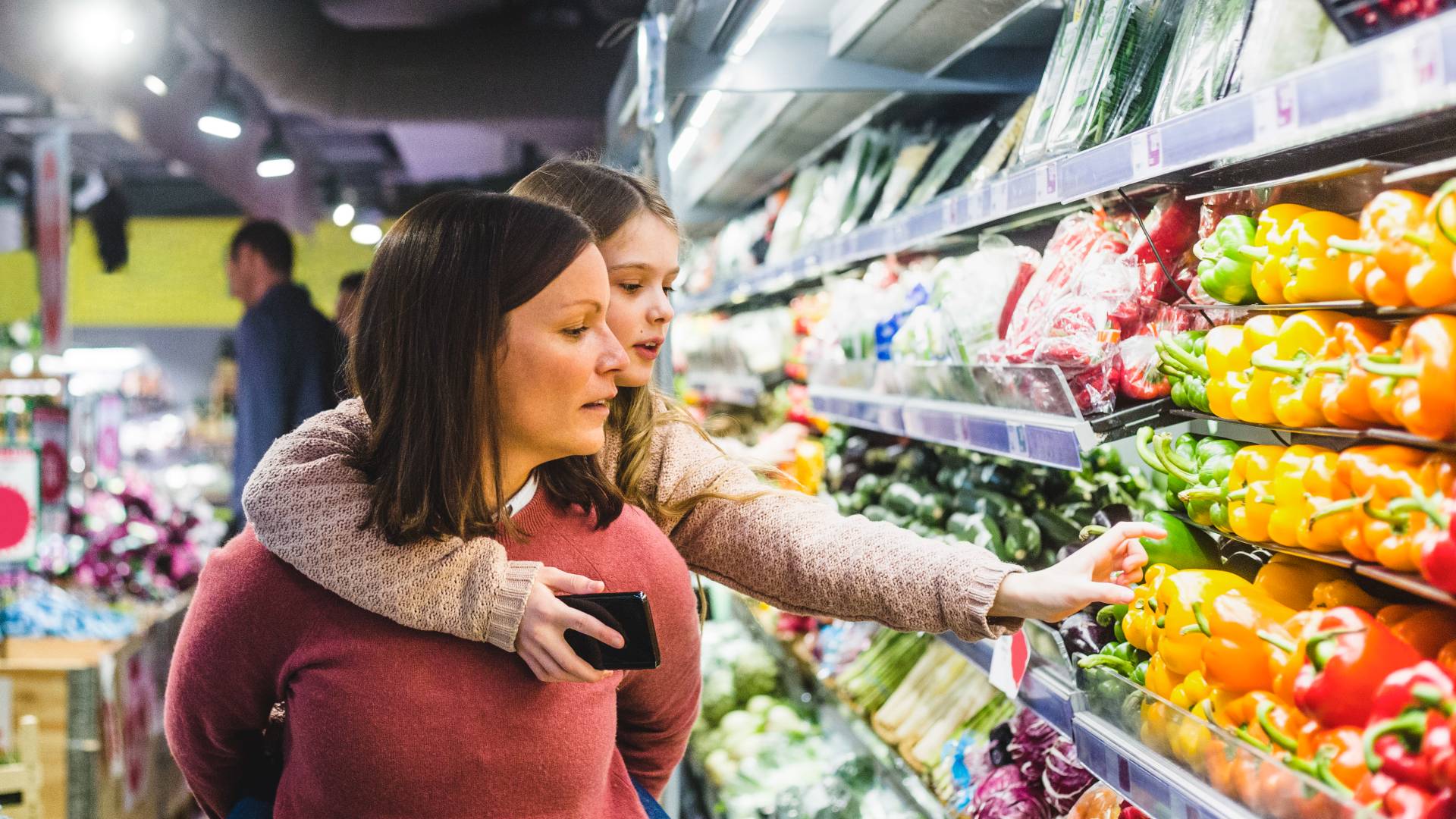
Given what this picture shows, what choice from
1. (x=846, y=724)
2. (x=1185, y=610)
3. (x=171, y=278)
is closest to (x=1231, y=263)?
(x=1185, y=610)

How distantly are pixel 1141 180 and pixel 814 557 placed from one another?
2.18 ft

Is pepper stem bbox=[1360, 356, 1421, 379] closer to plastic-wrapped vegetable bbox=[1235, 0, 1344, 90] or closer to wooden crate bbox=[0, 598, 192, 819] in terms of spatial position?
plastic-wrapped vegetable bbox=[1235, 0, 1344, 90]

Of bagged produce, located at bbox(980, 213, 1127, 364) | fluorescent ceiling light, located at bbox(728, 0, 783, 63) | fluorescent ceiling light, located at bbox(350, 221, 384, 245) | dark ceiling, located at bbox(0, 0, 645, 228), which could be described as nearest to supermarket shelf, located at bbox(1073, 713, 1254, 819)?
bagged produce, located at bbox(980, 213, 1127, 364)

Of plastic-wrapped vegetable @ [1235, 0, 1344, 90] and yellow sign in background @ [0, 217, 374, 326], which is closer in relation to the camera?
plastic-wrapped vegetable @ [1235, 0, 1344, 90]

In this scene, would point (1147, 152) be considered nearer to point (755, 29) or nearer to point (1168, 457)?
point (1168, 457)

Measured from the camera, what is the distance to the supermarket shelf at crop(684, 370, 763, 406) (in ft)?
13.8

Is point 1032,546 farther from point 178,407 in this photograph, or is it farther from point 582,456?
point 178,407

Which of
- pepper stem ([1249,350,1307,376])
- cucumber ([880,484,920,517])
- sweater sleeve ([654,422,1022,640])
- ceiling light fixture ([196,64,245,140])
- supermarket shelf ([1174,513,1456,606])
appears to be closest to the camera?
supermarket shelf ([1174,513,1456,606])

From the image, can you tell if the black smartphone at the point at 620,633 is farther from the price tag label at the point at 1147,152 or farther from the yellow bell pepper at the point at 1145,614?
the price tag label at the point at 1147,152

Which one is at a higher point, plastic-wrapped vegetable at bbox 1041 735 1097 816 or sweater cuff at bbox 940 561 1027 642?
sweater cuff at bbox 940 561 1027 642

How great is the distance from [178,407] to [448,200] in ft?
38.9

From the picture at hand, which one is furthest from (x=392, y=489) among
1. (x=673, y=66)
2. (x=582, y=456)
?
(x=673, y=66)

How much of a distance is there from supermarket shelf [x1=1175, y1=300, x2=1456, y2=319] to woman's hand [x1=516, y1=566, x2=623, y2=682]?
821mm

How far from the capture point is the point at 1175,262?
1649 millimetres
